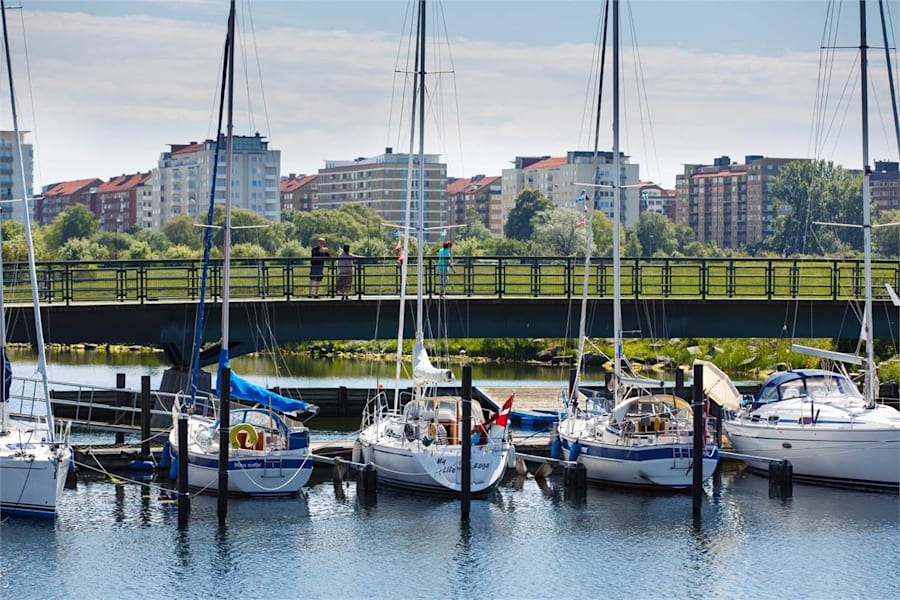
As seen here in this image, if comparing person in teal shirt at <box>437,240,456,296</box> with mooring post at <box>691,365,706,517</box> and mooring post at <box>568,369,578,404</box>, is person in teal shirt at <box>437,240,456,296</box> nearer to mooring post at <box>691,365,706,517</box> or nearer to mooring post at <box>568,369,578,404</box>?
mooring post at <box>568,369,578,404</box>

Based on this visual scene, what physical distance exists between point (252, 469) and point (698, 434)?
1062 centimetres

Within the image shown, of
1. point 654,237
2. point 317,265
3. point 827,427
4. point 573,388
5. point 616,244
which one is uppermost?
point 654,237

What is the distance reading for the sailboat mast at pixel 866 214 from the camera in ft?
132

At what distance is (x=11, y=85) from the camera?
36562 mm

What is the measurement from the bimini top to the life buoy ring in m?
14.4

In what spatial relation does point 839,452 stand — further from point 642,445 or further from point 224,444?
point 224,444

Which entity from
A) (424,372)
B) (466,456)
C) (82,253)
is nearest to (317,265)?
(424,372)

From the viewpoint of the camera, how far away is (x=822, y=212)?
139 metres

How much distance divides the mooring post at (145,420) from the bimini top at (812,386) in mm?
16672

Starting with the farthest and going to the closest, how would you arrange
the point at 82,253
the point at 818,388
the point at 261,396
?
the point at 82,253 < the point at 818,388 < the point at 261,396

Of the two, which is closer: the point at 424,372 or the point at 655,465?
the point at 655,465

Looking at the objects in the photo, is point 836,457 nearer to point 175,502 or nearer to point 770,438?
point 770,438

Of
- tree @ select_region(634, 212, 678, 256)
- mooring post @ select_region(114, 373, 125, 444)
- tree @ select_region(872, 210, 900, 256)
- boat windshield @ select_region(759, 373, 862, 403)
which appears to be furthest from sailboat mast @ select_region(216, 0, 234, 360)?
tree @ select_region(634, 212, 678, 256)

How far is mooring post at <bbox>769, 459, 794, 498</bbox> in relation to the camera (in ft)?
123
